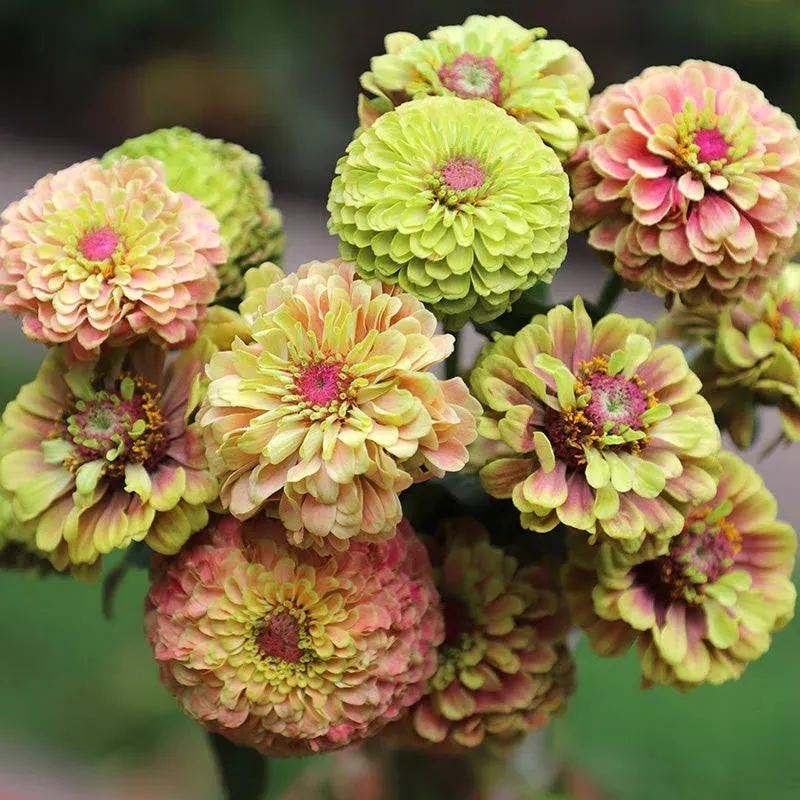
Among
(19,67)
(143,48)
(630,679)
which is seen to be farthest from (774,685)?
(19,67)

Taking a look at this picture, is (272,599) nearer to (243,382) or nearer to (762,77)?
(243,382)

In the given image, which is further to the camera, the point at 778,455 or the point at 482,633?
the point at 778,455

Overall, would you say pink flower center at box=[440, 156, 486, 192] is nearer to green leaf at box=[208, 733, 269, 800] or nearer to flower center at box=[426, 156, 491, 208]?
flower center at box=[426, 156, 491, 208]

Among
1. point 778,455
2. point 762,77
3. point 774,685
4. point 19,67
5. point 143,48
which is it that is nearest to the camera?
point 774,685

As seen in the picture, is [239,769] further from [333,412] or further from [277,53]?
[277,53]

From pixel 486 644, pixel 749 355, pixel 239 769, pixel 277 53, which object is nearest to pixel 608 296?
pixel 749 355

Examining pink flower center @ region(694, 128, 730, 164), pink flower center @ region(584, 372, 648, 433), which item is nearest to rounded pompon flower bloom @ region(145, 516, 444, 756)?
pink flower center @ region(584, 372, 648, 433)
